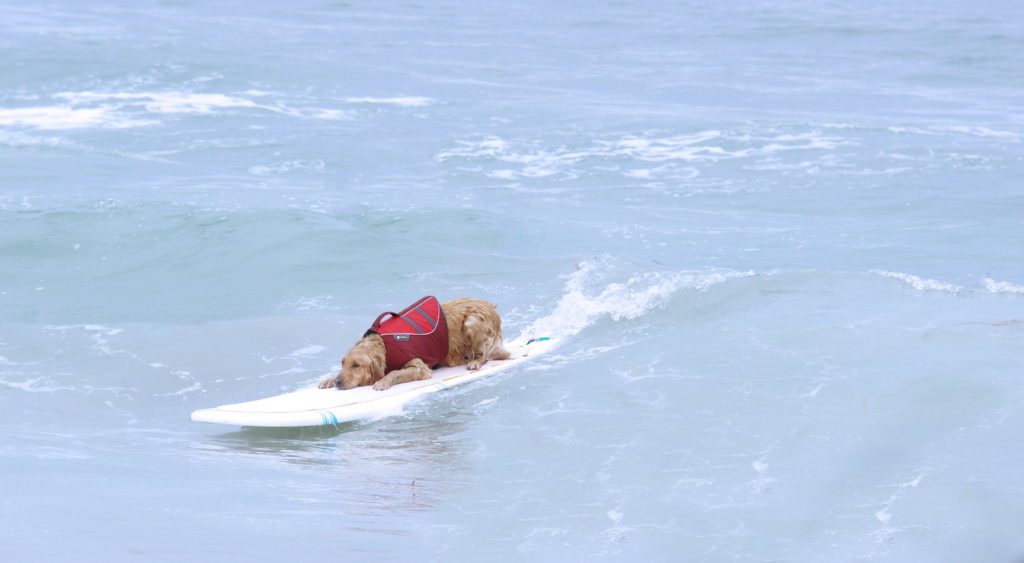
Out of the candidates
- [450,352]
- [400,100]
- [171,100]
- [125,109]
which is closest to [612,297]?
[450,352]

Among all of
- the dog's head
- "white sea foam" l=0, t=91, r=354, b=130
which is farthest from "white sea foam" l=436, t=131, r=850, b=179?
the dog's head

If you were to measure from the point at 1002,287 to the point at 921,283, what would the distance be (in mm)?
1050

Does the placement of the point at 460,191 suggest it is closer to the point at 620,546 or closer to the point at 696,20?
the point at 620,546

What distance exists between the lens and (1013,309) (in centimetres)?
1102

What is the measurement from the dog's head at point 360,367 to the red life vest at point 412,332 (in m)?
0.13

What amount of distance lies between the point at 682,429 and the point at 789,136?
Result: 16.0 meters

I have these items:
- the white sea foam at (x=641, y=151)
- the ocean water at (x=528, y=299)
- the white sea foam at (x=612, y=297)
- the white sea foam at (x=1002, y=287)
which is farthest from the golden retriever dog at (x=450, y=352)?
the white sea foam at (x=641, y=151)

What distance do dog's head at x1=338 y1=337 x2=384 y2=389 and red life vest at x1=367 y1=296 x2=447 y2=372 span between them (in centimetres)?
13

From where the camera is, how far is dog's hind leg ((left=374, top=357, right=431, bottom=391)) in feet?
29.0

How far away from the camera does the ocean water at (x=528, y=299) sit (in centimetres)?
625

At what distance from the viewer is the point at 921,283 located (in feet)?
39.6

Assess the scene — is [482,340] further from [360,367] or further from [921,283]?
[921,283]

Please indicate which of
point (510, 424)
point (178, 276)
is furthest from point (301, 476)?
point (178, 276)

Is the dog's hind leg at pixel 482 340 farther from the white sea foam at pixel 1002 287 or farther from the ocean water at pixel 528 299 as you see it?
the white sea foam at pixel 1002 287
